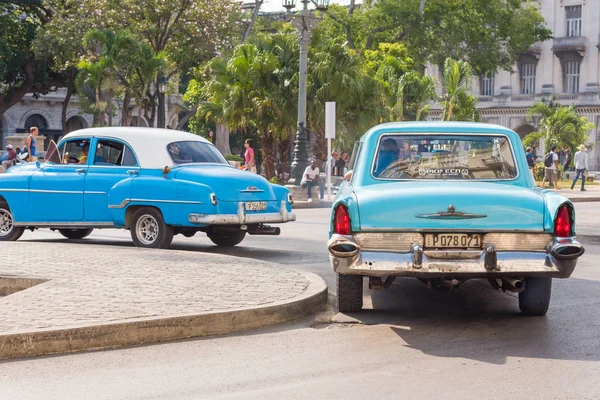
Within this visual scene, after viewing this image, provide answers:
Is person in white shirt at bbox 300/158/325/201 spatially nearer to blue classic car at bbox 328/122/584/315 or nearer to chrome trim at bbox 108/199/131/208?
chrome trim at bbox 108/199/131/208

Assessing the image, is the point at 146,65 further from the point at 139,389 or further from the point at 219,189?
the point at 139,389

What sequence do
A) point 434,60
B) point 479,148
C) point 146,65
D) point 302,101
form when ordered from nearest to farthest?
1. point 479,148
2. point 302,101
3. point 146,65
4. point 434,60

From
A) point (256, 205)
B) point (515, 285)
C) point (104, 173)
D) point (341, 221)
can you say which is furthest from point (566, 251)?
point (104, 173)

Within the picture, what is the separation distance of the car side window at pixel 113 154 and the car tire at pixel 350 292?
5597 millimetres

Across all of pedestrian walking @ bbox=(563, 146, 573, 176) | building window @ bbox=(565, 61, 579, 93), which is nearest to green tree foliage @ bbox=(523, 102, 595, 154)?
pedestrian walking @ bbox=(563, 146, 573, 176)

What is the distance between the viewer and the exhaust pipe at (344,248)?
777 centimetres

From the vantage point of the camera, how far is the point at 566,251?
765cm

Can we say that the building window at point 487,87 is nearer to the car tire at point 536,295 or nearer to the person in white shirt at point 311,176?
the person in white shirt at point 311,176

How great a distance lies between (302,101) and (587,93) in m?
48.5

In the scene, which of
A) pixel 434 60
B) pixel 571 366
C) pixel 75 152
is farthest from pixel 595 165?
pixel 571 366

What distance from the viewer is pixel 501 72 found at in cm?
7788

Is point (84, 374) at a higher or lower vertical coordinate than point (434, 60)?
lower

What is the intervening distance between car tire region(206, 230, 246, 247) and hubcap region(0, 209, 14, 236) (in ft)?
9.55

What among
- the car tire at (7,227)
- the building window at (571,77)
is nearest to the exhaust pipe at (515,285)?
the car tire at (7,227)
